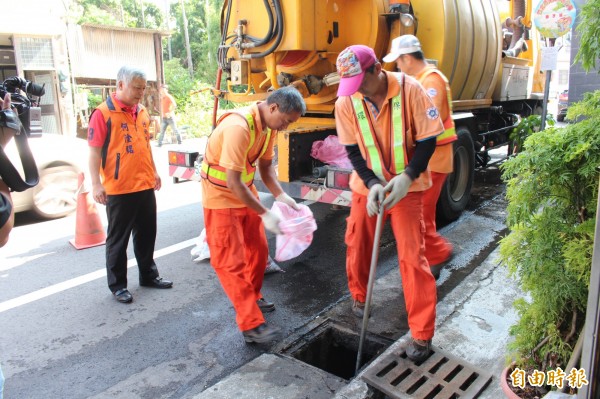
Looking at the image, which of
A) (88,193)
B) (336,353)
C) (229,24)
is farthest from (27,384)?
(229,24)

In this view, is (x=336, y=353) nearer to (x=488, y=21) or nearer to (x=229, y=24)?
(x=229, y=24)

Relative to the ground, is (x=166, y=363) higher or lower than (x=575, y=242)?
lower

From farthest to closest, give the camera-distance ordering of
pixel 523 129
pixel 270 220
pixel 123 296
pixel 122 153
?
1. pixel 523 129
2. pixel 123 296
3. pixel 122 153
4. pixel 270 220

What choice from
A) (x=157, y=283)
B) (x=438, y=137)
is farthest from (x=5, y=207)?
(x=438, y=137)

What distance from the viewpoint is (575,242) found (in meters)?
2.10

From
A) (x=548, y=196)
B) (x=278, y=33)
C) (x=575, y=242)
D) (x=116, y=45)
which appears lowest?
(x=575, y=242)

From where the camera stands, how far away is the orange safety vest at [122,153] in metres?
3.66

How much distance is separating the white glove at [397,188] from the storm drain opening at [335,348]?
994 mm

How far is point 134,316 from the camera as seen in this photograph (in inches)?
142

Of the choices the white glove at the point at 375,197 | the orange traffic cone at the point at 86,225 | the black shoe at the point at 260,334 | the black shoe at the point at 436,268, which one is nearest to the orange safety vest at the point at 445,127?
the black shoe at the point at 436,268

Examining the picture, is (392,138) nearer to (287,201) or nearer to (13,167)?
(287,201)

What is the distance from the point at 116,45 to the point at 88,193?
1161 centimetres

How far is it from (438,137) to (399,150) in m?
1.09

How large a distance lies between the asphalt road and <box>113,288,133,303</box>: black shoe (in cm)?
6
